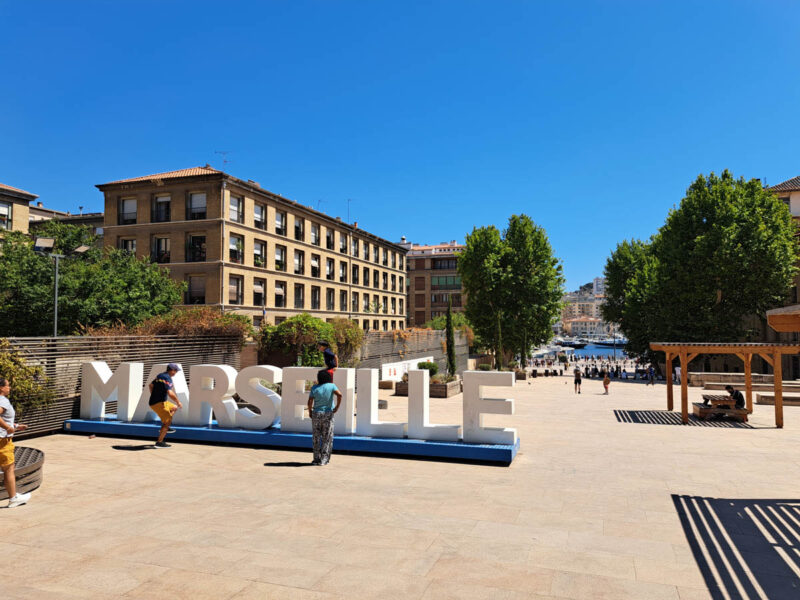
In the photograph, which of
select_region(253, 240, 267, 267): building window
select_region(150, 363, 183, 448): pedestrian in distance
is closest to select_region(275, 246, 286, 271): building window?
select_region(253, 240, 267, 267): building window

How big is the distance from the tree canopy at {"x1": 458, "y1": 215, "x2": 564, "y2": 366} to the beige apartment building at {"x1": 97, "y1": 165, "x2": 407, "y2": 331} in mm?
15510

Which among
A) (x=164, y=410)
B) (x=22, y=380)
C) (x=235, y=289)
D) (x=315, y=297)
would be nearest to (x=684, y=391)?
(x=164, y=410)

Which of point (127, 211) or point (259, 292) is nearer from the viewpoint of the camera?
point (127, 211)

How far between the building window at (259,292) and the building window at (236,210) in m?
4.87

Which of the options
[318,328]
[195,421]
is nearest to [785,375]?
[318,328]

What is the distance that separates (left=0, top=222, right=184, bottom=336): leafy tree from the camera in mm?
26625

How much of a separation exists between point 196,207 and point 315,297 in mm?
14568

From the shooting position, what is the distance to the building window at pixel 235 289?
3822cm

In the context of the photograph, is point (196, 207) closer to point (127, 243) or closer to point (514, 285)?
point (127, 243)

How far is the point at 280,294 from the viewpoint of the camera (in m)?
43.6

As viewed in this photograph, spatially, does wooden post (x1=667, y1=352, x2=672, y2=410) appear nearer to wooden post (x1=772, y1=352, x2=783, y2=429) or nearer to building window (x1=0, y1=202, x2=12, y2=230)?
wooden post (x1=772, y1=352, x2=783, y2=429)

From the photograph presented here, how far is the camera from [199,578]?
5043 mm

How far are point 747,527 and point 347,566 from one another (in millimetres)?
5093

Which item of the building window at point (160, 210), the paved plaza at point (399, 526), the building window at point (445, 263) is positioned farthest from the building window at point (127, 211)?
the building window at point (445, 263)
